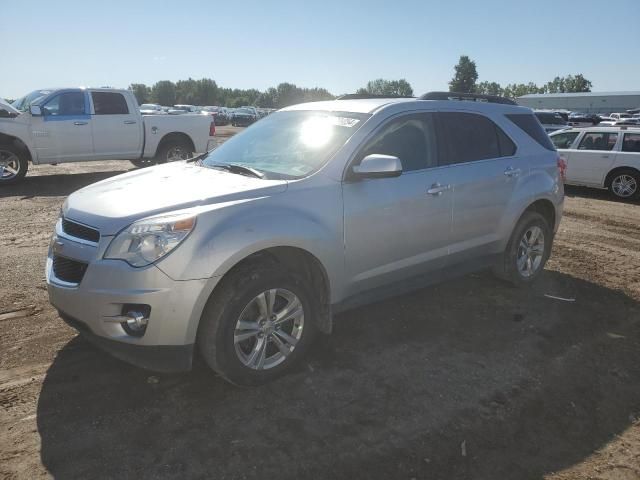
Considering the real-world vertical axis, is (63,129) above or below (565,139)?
above

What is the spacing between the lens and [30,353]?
11.9ft

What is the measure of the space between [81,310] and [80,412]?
60 centimetres

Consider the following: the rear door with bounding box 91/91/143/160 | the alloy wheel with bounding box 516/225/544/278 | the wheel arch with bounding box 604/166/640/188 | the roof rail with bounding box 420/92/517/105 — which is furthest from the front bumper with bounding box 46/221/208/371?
the wheel arch with bounding box 604/166/640/188

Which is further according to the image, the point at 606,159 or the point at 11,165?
the point at 606,159

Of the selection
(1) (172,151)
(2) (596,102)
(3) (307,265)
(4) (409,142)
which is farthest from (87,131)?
(2) (596,102)

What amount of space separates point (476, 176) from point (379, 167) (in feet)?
4.63

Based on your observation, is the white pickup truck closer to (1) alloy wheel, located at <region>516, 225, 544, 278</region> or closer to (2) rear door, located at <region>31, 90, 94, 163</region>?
(2) rear door, located at <region>31, 90, 94, 163</region>

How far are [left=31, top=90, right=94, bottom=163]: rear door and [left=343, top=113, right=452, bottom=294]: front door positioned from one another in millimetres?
9256

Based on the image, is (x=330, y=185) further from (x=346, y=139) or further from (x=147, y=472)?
(x=147, y=472)

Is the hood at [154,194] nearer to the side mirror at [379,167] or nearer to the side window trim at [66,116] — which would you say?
the side mirror at [379,167]

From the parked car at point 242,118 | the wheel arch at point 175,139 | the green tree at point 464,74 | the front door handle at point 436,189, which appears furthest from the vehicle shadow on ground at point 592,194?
the green tree at point 464,74

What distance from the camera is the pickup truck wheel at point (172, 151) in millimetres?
12195

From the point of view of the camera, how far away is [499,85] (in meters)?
168

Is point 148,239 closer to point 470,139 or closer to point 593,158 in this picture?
point 470,139
